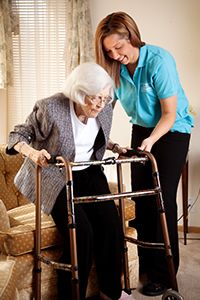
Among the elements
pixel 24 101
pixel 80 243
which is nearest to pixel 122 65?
pixel 80 243

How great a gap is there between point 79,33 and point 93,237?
173cm

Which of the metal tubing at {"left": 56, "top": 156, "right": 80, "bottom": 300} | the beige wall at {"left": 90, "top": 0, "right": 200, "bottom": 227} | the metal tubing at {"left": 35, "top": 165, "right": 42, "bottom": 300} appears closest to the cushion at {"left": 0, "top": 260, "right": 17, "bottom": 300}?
the metal tubing at {"left": 35, "top": 165, "right": 42, "bottom": 300}

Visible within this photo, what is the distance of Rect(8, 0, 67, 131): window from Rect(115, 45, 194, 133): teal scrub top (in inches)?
45.9

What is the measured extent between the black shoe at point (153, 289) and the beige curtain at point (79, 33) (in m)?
1.64

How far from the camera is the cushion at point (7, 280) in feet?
6.72

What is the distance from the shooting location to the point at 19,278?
2199 mm

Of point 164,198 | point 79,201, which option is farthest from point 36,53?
point 79,201

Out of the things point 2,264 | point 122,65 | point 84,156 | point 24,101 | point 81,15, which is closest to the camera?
point 2,264

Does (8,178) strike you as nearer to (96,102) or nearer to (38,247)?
(38,247)

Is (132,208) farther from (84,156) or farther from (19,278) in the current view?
(19,278)

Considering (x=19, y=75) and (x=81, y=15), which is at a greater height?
(x=81, y=15)

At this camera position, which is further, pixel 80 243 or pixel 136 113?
pixel 136 113

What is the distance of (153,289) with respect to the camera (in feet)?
8.29

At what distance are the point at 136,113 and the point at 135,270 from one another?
83 centimetres
